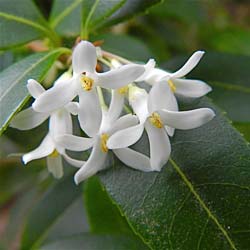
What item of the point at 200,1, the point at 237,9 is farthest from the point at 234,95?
the point at 237,9

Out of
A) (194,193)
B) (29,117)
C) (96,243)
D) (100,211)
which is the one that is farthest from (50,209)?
(194,193)

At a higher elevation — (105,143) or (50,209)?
(105,143)

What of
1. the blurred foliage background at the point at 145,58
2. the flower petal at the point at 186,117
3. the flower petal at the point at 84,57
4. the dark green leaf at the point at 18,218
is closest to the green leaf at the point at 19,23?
the blurred foliage background at the point at 145,58

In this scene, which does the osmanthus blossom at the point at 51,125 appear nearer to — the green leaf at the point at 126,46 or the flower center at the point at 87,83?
the flower center at the point at 87,83

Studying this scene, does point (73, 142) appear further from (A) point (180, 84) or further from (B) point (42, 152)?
(A) point (180, 84)

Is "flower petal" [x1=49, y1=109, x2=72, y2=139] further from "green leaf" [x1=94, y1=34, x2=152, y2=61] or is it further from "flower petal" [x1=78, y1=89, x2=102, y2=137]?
"green leaf" [x1=94, y1=34, x2=152, y2=61]

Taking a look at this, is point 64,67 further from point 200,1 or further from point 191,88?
point 200,1

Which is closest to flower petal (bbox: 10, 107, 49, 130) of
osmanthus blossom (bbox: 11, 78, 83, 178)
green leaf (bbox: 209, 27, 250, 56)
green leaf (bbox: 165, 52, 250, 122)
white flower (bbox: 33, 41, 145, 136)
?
osmanthus blossom (bbox: 11, 78, 83, 178)
